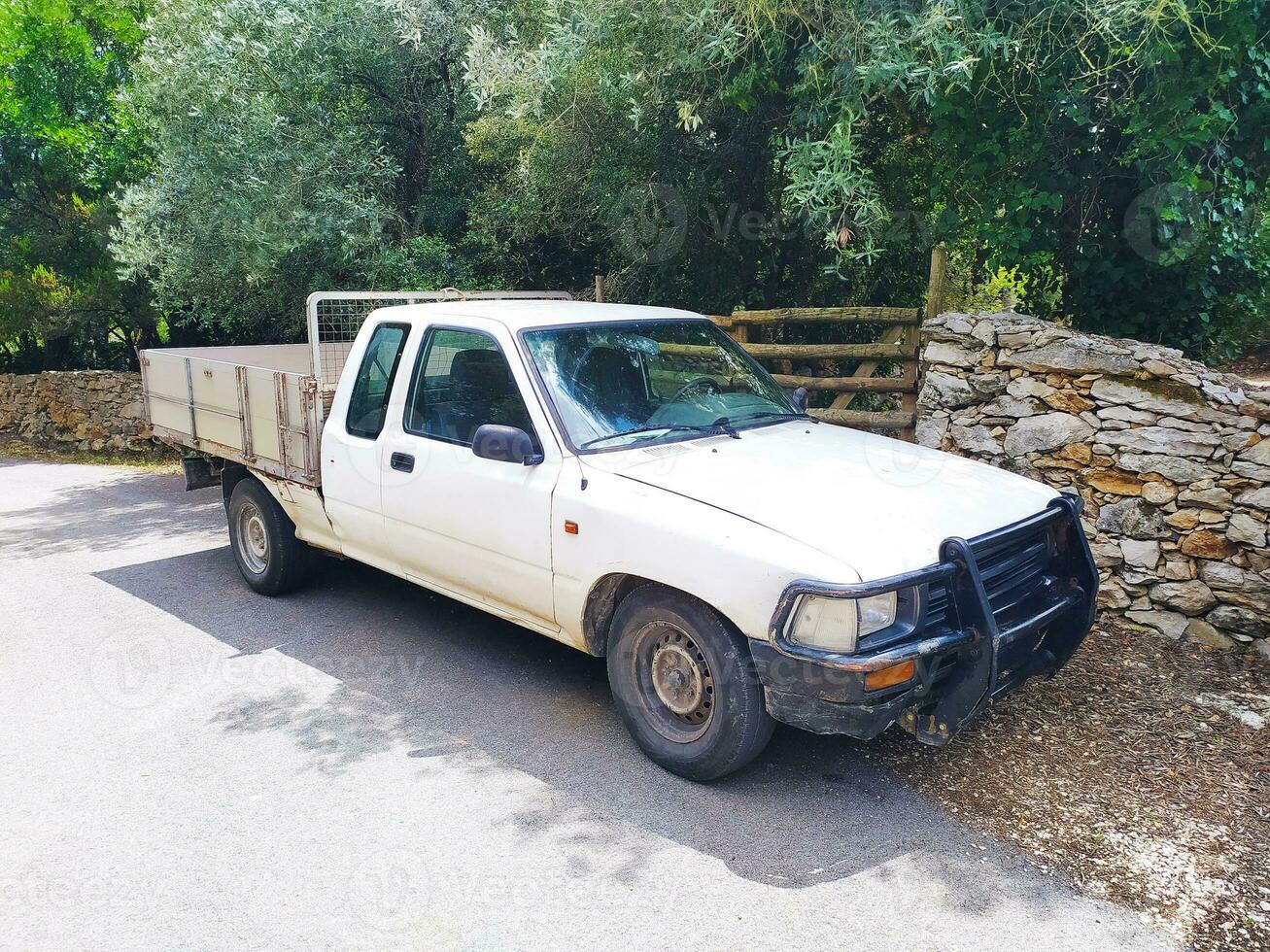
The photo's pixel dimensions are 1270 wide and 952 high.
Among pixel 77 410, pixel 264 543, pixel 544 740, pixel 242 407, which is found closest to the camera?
pixel 544 740

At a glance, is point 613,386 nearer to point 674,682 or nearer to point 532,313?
point 532,313

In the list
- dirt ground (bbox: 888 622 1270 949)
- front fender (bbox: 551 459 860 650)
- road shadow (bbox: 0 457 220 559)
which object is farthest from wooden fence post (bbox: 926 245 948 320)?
road shadow (bbox: 0 457 220 559)

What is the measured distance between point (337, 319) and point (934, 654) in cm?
513

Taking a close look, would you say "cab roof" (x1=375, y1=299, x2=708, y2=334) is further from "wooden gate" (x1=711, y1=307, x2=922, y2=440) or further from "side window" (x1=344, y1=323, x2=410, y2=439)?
"wooden gate" (x1=711, y1=307, x2=922, y2=440)

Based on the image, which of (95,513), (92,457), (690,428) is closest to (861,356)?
(690,428)

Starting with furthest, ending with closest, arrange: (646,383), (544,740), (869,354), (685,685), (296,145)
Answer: (296,145)
(869,354)
(646,383)
(544,740)
(685,685)

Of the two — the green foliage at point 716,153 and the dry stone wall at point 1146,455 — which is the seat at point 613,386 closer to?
the green foliage at point 716,153

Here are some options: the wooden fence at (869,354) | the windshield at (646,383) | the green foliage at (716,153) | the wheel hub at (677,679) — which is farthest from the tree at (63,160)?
the wheel hub at (677,679)

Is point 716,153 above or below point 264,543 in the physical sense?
above

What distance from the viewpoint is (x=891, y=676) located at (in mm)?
3717

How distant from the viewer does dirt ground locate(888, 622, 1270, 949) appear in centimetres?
354

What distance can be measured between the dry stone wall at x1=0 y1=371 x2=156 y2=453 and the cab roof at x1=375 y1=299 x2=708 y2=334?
10.8m

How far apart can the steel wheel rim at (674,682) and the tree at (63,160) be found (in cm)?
1386

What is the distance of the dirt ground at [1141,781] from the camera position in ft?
11.6
